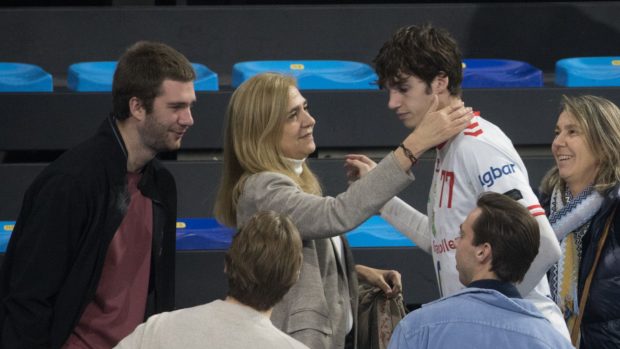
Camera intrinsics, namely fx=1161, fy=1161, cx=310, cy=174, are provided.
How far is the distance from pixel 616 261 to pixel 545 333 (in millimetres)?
1109

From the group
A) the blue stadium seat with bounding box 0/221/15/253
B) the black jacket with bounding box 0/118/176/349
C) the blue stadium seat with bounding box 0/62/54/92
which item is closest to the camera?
the black jacket with bounding box 0/118/176/349

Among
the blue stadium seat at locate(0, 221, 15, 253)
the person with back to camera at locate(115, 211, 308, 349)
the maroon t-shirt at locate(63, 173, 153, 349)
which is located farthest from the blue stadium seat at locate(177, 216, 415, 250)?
the person with back to camera at locate(115, 211, 308, 349)

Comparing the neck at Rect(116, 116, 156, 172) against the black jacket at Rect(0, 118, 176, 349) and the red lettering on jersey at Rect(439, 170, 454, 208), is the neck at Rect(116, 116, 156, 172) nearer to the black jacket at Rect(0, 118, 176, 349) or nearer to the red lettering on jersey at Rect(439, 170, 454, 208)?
the black jacket at Rect(0, 118, 176, 349)

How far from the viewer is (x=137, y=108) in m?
3.18

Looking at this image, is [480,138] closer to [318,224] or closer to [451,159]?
[451,159]

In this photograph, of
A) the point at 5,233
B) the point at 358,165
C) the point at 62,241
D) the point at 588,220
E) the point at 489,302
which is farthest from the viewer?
the point at 5,233

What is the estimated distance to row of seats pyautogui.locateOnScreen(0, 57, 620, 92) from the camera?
516 cm

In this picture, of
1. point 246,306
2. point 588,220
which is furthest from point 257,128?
point 588,220

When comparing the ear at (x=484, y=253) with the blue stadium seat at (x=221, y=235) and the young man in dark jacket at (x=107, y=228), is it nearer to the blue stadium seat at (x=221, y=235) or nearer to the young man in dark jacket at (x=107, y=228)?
the young man in dark jacket at (x=107, y=228)

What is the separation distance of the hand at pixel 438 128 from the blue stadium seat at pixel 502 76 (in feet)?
7.50

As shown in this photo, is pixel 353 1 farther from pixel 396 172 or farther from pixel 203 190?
pixel 396 172

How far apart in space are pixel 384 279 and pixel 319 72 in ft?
6.58

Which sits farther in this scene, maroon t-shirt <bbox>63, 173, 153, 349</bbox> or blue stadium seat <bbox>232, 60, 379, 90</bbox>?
blue stadium seat <bbox>232, 60, 379, 90</bbox>

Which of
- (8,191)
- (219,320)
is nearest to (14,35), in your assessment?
(8,191)
